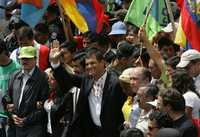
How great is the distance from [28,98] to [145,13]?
185 cm

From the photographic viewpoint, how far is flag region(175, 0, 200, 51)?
1038 centimetres

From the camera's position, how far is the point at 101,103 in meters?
9.60

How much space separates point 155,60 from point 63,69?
103cm

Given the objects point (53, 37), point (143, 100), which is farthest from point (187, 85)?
point (53, 37)

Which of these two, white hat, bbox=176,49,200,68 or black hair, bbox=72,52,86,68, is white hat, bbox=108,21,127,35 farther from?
white hat, bbox=176,49,200,68

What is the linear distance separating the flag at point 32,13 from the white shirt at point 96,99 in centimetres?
228

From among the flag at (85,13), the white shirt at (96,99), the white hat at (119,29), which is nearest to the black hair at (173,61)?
the white shirt at (96,99)

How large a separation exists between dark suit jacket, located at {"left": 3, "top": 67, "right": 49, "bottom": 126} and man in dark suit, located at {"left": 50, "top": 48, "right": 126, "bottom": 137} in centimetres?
62

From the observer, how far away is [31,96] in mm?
10328

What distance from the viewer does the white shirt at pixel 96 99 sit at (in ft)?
31.5

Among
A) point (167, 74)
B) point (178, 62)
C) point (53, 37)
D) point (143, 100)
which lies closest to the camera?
point (143, 100)

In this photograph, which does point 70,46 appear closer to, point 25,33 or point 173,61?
point 25,33

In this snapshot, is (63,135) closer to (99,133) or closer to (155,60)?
(99,133)

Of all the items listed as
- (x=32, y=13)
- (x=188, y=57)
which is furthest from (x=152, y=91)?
(x=32, y=13)
